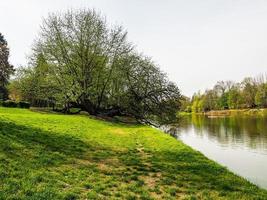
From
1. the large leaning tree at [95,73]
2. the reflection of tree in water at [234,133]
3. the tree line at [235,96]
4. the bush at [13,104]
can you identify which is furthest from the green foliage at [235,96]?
the bush at [13,104]

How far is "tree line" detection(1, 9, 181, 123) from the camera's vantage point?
146ft

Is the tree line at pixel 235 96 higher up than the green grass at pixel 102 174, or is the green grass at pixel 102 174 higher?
the tree line at pixel 235 96

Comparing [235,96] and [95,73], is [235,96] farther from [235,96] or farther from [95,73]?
[95,73]

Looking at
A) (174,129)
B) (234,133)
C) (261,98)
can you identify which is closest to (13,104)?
(174,129)

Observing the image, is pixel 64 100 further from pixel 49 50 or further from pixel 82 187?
pixel 82 187

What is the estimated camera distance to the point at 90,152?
15.4 meters

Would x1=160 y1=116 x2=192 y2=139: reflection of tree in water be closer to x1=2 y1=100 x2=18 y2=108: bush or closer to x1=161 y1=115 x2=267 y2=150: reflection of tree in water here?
x1=161 y1=115 x2=267 y2=150: reflection of tree in water

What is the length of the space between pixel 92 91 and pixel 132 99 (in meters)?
5.84

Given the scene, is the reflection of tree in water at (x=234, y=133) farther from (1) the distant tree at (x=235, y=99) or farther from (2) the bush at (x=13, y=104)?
(1) the distant tree at (x=235, y=99)

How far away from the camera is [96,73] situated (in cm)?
4578

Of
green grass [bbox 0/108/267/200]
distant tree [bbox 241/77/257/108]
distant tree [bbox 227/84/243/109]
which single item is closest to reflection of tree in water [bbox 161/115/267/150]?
green grass [bbox 0/108/267/200]

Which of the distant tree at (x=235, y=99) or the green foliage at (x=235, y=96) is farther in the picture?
the distant tree at (x=235, y=99)

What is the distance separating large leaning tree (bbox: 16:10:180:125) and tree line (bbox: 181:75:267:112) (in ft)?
223

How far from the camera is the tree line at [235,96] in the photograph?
11150cm
